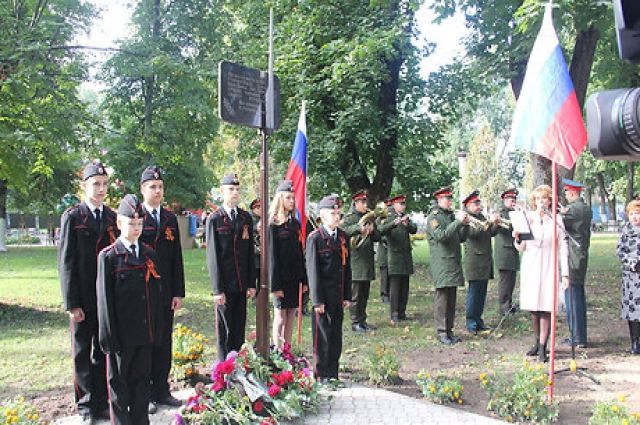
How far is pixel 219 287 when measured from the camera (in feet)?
19.7

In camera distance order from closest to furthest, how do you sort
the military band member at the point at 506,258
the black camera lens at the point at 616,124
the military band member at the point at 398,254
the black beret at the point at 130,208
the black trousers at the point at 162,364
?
1. the black camera lens at the point at 616,124
2. the black beret at the point at 130,208
3. the black trousers at the point at 162,364
4. the military band member at the point at 506,258
5. the military band member at the point at 398,254

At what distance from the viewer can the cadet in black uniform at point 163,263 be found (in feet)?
18.1

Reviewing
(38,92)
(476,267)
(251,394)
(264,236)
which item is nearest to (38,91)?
(38,92)

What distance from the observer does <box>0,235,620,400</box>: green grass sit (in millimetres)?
6910

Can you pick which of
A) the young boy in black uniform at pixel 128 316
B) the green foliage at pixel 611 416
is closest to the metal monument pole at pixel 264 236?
the young boy in black uniform at pixel 128 316

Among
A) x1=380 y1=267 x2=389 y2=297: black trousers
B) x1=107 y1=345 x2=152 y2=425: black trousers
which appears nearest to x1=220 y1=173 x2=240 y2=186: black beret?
x1=107 y1=345 x2=152 y2=425: black trousers

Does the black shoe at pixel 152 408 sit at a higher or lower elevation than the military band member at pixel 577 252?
lower

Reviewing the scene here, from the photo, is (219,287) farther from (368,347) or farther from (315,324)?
(368,347)

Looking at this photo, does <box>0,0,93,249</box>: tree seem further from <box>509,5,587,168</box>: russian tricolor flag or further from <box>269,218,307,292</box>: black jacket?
<box>509,5,587,168</box>: russian tricolor flag

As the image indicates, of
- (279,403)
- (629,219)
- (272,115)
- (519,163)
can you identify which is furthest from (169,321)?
(519,163)

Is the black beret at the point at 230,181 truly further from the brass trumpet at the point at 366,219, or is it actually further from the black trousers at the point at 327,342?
the brass trumpet at the point at 366,219

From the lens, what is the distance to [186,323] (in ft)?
31.7

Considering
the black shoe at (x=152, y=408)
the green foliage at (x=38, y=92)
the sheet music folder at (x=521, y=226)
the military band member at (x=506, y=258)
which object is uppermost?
the green foliage at (x=38, y=92)

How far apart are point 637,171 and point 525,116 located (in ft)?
93.3
